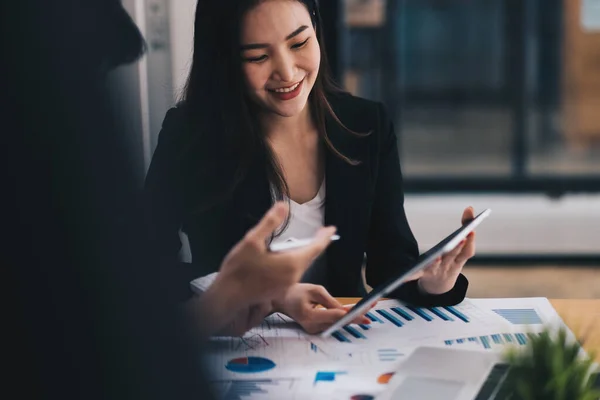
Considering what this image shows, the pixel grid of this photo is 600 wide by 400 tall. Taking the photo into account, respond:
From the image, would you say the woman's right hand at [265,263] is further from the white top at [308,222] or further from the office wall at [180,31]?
the office wall at [180,31]

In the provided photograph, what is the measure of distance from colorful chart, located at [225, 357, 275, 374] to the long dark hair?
603 mm

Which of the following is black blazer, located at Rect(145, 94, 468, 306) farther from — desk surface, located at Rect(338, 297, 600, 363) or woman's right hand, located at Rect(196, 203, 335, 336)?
woman's right hand, located at Rect(196, 203, 335, 336)

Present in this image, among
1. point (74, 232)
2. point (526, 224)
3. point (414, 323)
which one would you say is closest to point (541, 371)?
point (74, 232)

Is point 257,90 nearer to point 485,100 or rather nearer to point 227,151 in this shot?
point 227,151

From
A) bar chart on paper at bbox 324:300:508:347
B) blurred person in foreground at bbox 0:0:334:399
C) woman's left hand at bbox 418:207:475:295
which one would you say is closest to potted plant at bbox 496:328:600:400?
blurred person in foreground at bbox 0:0:334:399

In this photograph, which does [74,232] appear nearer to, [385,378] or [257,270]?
[257,270]

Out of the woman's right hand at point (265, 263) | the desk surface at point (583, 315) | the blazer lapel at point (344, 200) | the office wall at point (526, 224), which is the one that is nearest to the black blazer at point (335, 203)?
the blazer lapel at point (344, 200)

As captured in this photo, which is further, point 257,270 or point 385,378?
point 385,378

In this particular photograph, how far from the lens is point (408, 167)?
→ 4.94 metres

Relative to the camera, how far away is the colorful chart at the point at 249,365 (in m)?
1.00

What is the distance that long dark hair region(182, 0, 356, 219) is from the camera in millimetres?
1524

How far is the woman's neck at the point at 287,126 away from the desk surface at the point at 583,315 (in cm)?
46

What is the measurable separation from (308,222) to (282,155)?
162 mm

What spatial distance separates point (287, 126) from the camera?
168 centimetres
